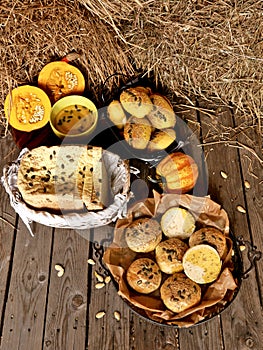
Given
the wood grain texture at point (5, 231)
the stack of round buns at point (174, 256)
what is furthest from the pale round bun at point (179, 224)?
the wood grain texture at point (5, 231)

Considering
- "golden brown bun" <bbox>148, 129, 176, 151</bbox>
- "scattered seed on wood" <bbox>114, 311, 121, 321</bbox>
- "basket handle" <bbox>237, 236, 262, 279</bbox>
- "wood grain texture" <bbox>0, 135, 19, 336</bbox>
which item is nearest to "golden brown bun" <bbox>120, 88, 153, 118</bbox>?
"golden brown bun" <bbox>148, 129, 176, 151</bbox>

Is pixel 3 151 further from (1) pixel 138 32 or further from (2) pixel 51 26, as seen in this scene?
(1) pixel 138 32

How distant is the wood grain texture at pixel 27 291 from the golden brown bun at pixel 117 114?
18.1 inches

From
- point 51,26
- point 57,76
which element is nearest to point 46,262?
point 57,76

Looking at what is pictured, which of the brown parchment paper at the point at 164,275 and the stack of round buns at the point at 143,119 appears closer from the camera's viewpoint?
the brown parchment paper at the point at 164,275

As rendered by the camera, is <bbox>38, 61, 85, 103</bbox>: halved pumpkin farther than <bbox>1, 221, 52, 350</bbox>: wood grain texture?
Yes

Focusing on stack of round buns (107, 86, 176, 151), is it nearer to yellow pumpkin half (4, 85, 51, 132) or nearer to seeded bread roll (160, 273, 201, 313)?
yellow pumpkin half (4, 85, 51, 132)

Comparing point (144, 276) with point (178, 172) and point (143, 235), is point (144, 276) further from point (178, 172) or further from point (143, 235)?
point (178, 172)

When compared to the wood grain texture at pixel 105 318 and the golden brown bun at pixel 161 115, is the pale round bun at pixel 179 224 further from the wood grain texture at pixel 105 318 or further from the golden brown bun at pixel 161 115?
the golden brown bun at pixel 161 115

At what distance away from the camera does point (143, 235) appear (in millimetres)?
1493

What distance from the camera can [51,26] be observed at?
1727 mm

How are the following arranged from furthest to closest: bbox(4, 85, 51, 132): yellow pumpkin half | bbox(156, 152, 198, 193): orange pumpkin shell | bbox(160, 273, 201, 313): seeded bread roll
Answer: bbox(4, 85, 51, 132): yellow pumpkin half → bbox(156, 152, 198, 193): orange pumpkin shell → bbox(160, 273, 201, 313): seeded bread roll

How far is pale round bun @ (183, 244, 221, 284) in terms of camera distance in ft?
4.60

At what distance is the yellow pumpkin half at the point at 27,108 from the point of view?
69.0 inches
